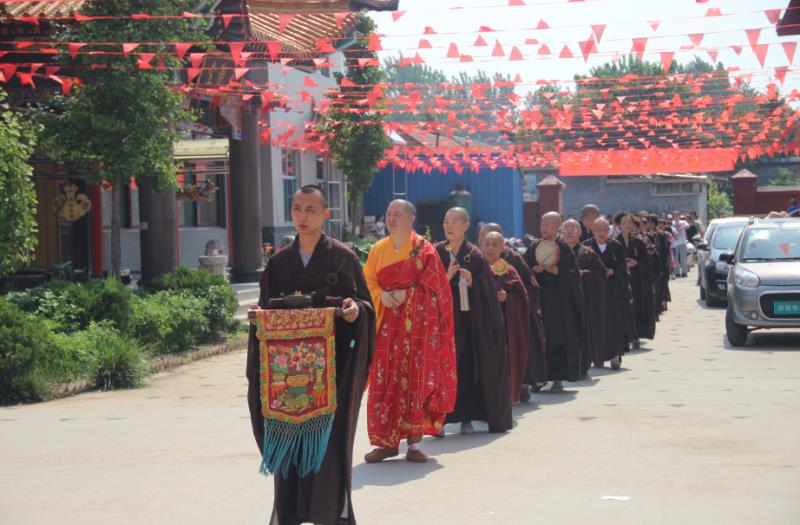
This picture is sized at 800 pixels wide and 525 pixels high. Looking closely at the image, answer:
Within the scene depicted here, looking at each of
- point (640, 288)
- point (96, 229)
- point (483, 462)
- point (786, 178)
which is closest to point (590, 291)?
point (640, 288)

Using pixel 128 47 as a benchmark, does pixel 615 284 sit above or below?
below

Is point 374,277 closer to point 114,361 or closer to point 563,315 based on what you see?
point 563,315

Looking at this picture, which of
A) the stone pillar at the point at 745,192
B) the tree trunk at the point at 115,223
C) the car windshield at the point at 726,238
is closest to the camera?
the tree trunk at the point at 115,223

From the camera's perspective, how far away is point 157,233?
17.9 m

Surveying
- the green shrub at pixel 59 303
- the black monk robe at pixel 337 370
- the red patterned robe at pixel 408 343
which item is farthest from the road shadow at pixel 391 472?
the green shrub at pixel 59 303

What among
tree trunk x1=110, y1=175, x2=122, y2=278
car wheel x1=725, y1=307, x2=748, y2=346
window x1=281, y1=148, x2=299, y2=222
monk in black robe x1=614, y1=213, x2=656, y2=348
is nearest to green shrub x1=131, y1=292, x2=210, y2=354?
tree trunk x1=110, y1=175, x2=122, y2=278

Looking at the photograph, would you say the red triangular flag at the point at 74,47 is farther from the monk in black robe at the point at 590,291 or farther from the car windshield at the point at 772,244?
the car windshield at the point at 772,244

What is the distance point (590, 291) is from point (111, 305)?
5415 mm

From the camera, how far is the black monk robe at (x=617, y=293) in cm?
1472

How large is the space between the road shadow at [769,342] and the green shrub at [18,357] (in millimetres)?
9020

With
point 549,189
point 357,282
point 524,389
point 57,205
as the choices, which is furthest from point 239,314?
point 549,189

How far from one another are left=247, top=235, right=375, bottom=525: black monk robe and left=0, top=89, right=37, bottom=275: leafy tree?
6.03 meters

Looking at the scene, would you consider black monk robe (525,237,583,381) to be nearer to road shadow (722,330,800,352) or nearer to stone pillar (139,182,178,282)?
road shadow (722,330,800,352)

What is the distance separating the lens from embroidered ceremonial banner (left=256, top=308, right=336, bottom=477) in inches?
232
